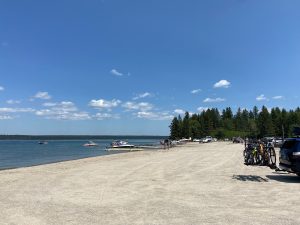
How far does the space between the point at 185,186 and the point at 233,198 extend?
121 inches

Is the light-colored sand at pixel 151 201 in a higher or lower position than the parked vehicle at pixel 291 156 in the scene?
lower

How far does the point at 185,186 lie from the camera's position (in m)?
14.6

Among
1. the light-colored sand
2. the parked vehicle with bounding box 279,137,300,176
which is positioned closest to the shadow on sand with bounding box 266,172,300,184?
the light-colored sand

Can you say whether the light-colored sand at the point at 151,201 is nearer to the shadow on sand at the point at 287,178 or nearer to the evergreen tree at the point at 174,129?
the shadow on sand at the point at 287,178

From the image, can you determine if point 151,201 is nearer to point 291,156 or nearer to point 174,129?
point 291,156

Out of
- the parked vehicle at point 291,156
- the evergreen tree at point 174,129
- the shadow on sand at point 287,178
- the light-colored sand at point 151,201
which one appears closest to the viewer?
the light-colored sand at point 151,201

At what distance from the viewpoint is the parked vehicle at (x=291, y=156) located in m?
16.5

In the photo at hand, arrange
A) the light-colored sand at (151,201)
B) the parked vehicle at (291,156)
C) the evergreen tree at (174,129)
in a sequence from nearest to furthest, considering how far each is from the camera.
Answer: the light-colored sand at (151,201)
the parked vehicle at (291,156)
the evergreen tree at (174,129)

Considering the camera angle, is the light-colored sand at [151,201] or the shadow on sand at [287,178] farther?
the shadow on sand at [287,178]

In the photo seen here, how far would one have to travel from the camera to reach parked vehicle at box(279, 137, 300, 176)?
54.0 ft

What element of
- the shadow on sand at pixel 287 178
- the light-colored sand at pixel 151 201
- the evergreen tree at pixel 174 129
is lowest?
the light-colored sand at pixel 151 201

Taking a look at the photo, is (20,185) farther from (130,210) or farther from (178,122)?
(178,122)

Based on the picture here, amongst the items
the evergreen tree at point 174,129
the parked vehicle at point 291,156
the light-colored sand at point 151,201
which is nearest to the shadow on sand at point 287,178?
the light-colored sand at point 151,201

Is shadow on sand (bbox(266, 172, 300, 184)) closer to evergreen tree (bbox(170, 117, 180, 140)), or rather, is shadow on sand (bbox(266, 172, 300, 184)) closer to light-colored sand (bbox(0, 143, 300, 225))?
light-colored sand (bbox(0, 143, 300, 225))
